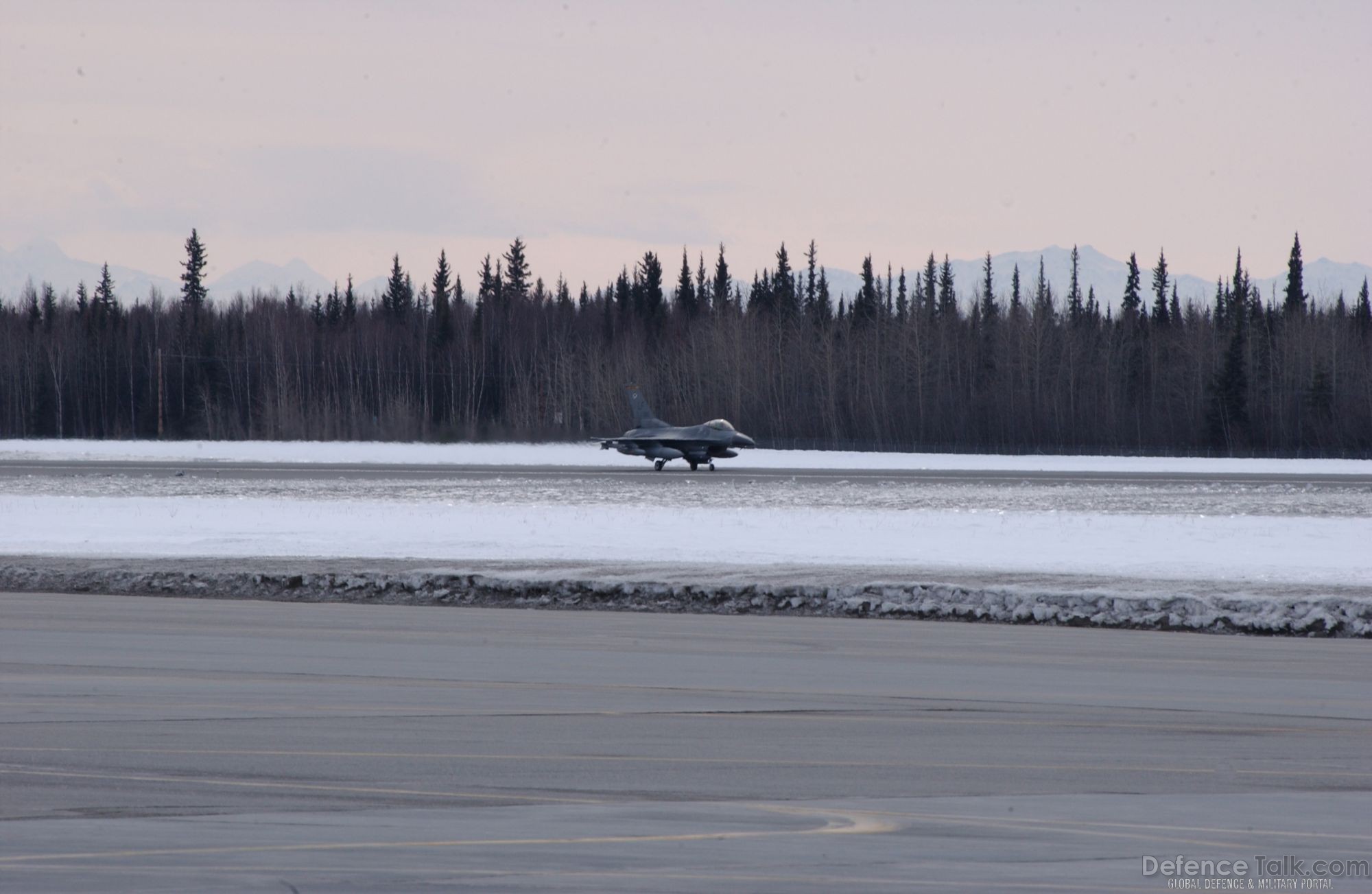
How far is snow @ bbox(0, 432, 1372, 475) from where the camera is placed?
55594 mm

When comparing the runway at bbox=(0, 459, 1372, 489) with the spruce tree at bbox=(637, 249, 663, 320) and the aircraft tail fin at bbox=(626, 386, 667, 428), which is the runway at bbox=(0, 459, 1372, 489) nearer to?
the aircraft tail fin at bbox=(626, 386, 667, 428)

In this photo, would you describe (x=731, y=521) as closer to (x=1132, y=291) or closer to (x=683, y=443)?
(x=683, y=443)

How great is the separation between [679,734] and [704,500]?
2528 cm

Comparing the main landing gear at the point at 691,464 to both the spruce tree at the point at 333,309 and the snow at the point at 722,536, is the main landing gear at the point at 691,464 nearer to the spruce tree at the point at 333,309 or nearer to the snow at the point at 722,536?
the snow at the point at 722,536

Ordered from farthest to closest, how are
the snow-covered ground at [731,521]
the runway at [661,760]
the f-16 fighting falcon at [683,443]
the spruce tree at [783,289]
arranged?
1. the spruce tree at [783,289]
2. the f-16 fighting falcon at [683,443]
3. the snow-covered ground at [731,521]
4. the runway at [661,760]

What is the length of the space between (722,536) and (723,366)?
82428 millimetres

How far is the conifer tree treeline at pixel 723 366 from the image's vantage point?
3821 inches

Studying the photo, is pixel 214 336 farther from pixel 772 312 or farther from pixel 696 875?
pixel 696 875

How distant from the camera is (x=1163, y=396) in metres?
102

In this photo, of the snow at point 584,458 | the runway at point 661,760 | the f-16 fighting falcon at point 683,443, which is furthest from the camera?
the snow at point 584,458

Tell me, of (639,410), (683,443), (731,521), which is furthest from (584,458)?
(731,521)

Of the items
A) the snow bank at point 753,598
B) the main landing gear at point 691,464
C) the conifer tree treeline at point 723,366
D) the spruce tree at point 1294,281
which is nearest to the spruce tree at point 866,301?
the conifer tree treeline at point 723,366

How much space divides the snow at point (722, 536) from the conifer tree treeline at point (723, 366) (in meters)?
60.1

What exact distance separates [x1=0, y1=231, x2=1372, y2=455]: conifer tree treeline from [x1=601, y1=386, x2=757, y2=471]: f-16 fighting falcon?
39.1m
